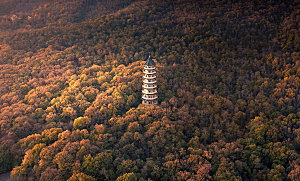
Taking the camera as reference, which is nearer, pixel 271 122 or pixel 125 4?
pixel 271 122

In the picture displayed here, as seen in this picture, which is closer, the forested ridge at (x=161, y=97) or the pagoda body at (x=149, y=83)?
the forested ridge at (x=161, y=97)

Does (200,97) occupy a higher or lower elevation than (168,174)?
higher

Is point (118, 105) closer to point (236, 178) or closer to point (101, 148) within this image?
point (101, 148)

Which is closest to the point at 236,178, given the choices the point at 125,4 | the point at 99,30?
the point at 99,30

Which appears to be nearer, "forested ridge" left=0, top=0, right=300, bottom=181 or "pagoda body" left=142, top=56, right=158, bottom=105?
"forested ridge" left=0, top=0, right=300, bottom=181
